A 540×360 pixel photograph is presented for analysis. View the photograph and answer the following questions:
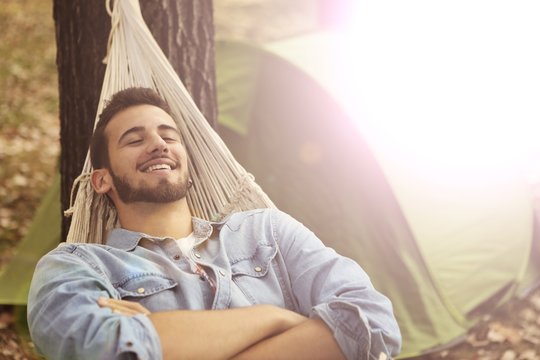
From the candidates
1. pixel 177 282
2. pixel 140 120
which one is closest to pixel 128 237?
pixel 177 282

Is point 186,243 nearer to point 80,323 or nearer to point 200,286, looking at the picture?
point 200,286

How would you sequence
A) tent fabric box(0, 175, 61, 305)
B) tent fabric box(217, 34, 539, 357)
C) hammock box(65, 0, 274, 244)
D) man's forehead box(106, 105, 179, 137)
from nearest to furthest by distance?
man's forehead box(106, 105, 179, 137) < hammock box(65, 0, 274, 244) < tent fabric box(217, 34, 539, 357) < tent fabric box(0, 175, 61, 305)

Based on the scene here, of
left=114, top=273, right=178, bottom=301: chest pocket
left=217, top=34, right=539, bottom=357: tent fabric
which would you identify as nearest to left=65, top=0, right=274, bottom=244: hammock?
left=114, top=273, right=178, bottom=301: chest pocket

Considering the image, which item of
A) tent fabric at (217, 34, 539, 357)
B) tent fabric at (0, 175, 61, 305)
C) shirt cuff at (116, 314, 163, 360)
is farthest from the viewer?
tent fabric at (0, 175, 61, 305)

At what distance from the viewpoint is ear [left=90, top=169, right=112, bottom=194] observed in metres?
1.91

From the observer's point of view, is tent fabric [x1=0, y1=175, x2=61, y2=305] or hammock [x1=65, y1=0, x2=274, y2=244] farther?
tent fabric [x1=0, y1=175, x2=61, y2=305]

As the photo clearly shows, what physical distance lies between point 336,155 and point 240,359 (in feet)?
5.38

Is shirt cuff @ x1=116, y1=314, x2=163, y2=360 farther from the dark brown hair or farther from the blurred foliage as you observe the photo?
the blurred foliage

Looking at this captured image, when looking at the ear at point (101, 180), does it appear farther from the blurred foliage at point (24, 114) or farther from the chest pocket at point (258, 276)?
the blurred foliage at point (24, 114)

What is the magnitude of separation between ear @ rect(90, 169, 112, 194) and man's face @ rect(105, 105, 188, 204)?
18 millimetres

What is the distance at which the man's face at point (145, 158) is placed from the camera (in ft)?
5.95

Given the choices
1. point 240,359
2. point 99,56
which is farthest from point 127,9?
point 240,359

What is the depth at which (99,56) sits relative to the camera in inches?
96.5

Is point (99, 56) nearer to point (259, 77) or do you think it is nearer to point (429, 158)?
point (259, 77)
